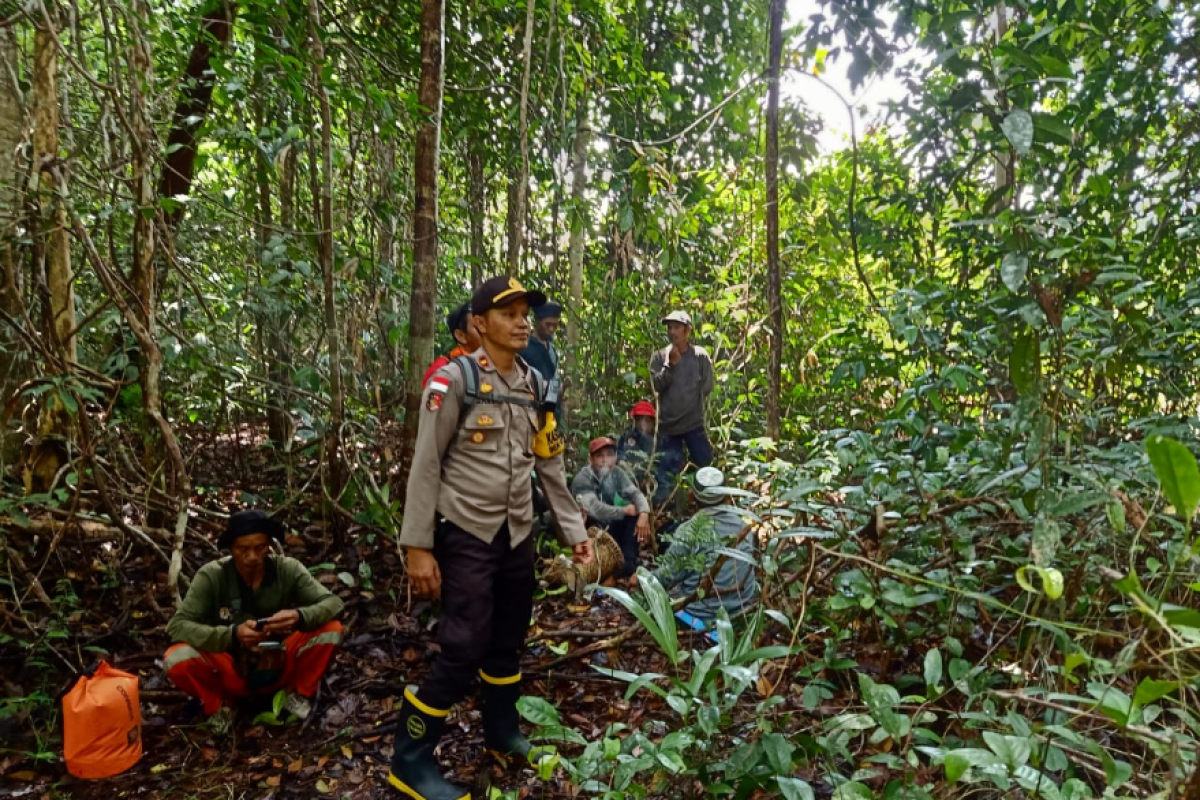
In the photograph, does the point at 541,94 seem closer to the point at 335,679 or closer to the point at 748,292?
the point at 748,292

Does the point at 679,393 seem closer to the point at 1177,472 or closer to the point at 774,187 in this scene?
the point at 774,187

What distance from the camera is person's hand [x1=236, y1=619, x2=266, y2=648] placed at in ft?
10.3

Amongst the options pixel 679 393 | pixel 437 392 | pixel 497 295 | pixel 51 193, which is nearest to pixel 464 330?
pixel 497 295

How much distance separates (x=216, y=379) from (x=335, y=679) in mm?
2117

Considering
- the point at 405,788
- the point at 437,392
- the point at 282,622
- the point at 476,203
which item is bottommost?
the point at 405,788

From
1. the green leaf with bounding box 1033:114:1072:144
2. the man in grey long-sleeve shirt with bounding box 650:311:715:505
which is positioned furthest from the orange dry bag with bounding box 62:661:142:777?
the green leaf with bounding box 1033:114:1072:144

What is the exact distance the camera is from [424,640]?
12.8ft

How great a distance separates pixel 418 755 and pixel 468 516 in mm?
906

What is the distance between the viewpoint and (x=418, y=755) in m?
2.67

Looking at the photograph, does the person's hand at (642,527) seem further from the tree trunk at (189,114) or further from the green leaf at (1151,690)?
the green leaf at (1151,690)

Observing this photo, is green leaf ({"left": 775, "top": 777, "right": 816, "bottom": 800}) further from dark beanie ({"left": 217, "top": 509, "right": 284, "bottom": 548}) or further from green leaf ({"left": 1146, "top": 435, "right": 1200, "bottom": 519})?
dark beanie ({"left": 217, "top": 509, "right": 284, "bottom": 548})

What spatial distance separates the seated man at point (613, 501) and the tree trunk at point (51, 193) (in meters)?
3.14

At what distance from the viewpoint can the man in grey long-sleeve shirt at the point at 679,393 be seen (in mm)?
5746

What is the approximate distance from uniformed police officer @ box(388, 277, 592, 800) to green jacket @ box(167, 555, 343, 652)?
98 centimetres
